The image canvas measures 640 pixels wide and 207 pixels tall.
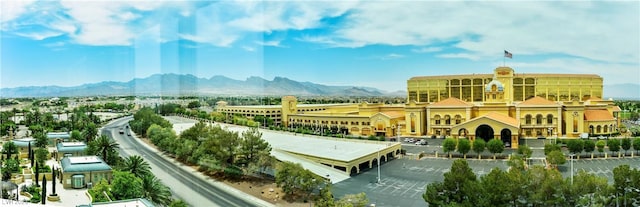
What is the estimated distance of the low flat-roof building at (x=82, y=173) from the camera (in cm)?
782

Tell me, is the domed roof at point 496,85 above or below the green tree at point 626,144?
above

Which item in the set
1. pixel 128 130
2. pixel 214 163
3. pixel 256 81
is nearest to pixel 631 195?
pixel 256 81

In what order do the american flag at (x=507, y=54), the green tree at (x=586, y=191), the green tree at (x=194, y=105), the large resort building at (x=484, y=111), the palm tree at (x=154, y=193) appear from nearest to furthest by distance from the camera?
the green tree at (x=586, y=191) → the palm tree at (x=154, y=193) → the green tree at (x=194, y=105) → the american flag at (x=507, y=54) → the large resort building at (x=484, y=111)

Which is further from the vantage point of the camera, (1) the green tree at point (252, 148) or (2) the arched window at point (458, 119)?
(2) the arched window at point (458, 119)

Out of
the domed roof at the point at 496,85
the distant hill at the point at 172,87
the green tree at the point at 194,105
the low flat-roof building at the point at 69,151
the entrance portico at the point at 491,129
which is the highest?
the domed roof at the point at 496,85

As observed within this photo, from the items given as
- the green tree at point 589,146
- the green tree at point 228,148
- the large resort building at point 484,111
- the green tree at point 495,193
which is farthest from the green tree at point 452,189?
the large resort building at point 484,111

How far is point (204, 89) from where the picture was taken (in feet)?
26.9

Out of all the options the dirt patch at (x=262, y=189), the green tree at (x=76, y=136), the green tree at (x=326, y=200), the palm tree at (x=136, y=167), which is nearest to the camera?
the green tree at (x=326, y=200)

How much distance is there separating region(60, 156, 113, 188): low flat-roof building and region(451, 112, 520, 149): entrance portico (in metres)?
8.27

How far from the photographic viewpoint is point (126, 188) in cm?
675

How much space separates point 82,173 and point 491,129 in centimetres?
917

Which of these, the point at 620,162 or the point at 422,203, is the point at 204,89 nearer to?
the point at 422,203

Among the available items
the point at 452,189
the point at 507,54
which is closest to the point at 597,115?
the point at 507,54

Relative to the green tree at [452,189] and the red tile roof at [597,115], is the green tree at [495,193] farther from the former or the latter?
the red tile roof at [597,115]
